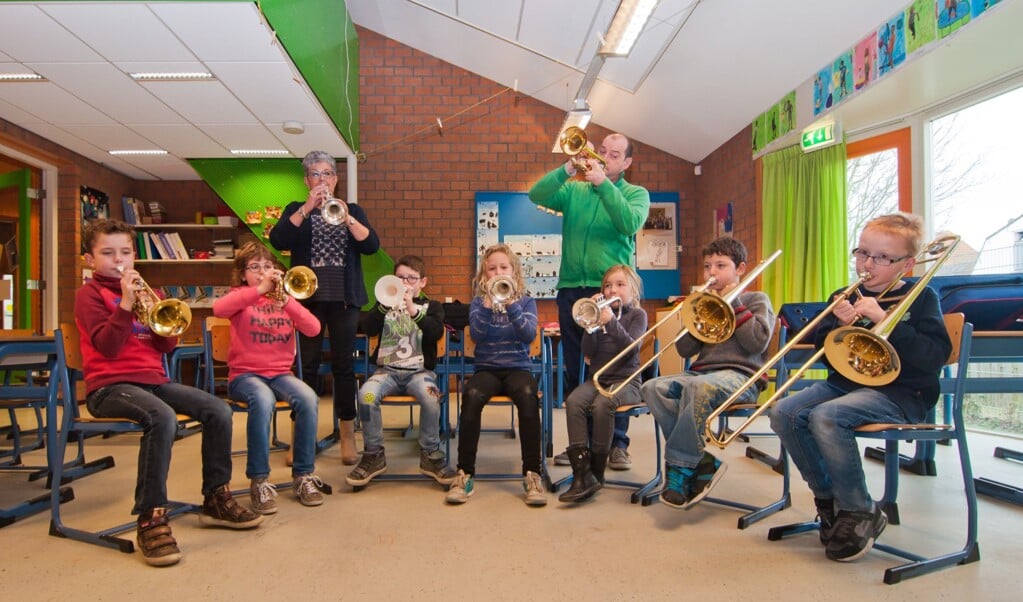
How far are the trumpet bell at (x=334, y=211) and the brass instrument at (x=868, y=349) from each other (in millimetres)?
2336

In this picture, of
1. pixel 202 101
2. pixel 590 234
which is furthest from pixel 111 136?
pixel 590 234

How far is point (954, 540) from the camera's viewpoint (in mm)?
2211

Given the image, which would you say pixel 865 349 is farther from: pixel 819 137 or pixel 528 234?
pixel 528 234

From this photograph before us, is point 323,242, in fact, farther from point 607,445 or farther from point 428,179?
point 428,179

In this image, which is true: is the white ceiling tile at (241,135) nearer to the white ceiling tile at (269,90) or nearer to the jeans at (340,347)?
the white ceiling tile at (269,90)

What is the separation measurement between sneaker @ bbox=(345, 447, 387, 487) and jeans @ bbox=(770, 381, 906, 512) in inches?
71.2

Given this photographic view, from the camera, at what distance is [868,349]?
2047 mm

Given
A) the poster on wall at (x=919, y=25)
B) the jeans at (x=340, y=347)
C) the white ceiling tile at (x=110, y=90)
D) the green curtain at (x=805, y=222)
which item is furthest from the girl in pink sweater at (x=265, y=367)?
the green curtain at (x=805, y=222)

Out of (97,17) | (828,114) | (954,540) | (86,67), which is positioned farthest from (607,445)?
(86,67)

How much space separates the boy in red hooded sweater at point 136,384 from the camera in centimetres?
221

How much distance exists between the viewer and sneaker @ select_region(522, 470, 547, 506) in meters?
2.63

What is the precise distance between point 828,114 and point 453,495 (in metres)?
4.02

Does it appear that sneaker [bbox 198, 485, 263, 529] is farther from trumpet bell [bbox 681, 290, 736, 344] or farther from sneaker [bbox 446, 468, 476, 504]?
trumpet bell [bbox 681, 290, 736, 344]

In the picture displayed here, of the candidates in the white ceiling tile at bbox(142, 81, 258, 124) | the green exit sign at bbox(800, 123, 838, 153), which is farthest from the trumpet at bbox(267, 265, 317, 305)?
the green exit sign at bbox(800, 123, 838, 153)
